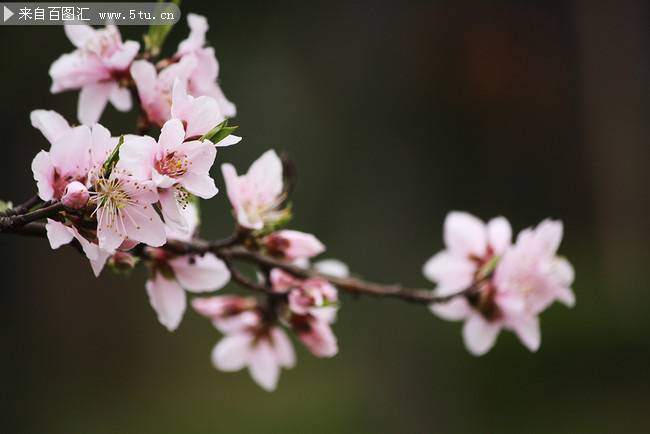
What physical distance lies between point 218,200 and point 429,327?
1.53 m

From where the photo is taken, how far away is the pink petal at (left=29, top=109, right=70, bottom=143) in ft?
2.13

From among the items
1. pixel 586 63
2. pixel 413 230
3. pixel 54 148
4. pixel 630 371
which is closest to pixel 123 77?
pixel 54 148

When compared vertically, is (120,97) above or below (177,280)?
above

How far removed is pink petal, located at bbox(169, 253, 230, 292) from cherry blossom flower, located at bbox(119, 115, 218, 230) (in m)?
0.20

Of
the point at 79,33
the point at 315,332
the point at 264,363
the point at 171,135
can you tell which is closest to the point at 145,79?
the point at 79,33

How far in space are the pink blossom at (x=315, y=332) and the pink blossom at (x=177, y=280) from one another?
0.32 feet

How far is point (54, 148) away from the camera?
0.63 metres

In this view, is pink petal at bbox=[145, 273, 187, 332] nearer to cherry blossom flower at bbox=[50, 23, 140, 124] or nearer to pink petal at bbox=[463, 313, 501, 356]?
cherry blossom flower at bbox=[50, 23, 140, 124]

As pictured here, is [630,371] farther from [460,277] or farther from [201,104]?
[201,104]

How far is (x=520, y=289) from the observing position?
0.93m

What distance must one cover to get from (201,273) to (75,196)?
25cm

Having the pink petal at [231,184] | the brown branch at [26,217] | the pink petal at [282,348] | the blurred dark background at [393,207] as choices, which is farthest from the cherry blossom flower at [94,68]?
the blurred dark background at [393,207]

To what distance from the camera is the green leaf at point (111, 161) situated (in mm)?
603

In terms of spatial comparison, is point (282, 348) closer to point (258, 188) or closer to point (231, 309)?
point (231, 309)
